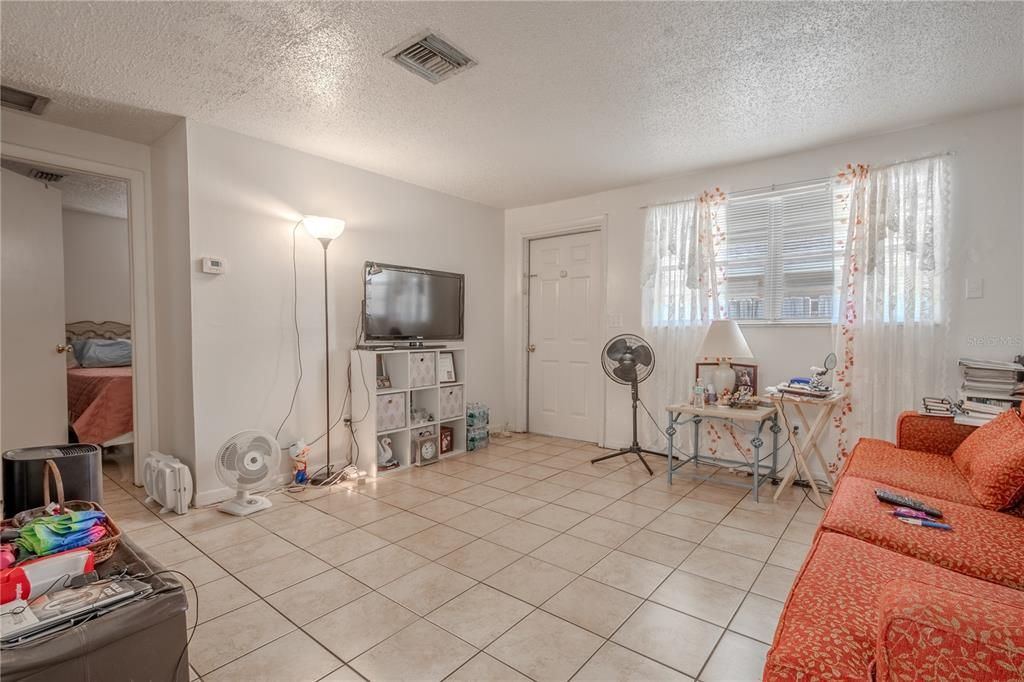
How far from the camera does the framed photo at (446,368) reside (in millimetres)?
4367

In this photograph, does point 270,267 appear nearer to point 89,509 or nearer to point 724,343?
point 89,509

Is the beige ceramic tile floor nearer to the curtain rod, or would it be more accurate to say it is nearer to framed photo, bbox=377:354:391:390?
framed photo, bbox=377:354:391:390

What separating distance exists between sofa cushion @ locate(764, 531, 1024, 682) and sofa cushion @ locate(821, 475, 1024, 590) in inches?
4.5

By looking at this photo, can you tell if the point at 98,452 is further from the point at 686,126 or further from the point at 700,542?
the point at 686,126

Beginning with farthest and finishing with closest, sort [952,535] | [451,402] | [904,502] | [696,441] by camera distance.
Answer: [451,402] → [696,441] → [904,502] → [952,535]

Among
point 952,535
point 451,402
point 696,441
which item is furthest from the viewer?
point 451,402

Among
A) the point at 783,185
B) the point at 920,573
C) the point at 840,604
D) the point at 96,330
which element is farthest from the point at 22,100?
the point at 783,185

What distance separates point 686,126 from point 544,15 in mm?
1483

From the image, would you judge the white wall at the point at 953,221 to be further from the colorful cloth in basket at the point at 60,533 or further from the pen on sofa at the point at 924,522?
the colorful cloth in basket at the point at 60,533

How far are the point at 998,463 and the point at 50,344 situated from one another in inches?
224

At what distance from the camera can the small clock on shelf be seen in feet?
13.4

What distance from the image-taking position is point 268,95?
2711 mm

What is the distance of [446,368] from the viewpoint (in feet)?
14.5

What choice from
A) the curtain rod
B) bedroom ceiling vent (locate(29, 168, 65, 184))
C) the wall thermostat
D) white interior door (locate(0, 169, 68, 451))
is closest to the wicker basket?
the wall thermostat
